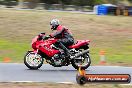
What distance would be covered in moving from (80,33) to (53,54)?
18.8 metres

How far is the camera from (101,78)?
12219 millimetres

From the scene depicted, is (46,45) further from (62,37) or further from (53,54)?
(62,37)

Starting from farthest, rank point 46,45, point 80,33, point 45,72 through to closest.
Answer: point 80,33, point 46,45, point 45,72

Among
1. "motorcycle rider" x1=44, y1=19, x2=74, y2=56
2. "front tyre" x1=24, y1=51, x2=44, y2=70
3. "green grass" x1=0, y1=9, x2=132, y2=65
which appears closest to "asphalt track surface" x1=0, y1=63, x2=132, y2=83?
"front tyre" x1=24, y1=51, x2=44, y2=70

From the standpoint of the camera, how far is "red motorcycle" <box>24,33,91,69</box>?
17.4m

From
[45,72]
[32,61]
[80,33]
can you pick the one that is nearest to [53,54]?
[32,61]

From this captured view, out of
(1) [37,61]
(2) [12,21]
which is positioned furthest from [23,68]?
(2) [12,21]

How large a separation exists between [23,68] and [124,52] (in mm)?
10939

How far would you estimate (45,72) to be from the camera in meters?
16.8

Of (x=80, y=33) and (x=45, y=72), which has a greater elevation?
(x=45, y=72)

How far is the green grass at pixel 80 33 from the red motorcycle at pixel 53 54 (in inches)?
A: 157

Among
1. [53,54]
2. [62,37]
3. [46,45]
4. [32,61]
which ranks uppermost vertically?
[62,37]

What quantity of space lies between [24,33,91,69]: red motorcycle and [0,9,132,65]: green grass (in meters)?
4.00

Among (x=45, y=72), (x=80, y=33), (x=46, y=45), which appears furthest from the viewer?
(x=80, y=33)
